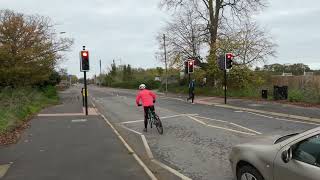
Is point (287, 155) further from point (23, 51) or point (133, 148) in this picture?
point (23, 51)

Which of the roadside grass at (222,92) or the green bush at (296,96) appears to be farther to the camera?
the roadside grass at (222,92)

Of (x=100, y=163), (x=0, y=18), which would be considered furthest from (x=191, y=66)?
(x=100, y=163)

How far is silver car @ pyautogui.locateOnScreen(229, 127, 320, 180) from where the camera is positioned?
568 cm

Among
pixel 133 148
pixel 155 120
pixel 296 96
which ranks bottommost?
pixel 133 148

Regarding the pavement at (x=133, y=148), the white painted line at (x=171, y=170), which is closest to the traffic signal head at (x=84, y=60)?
the pavement at (x=133, y=148)

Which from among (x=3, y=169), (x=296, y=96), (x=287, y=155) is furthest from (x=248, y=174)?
(x=296, y=96)

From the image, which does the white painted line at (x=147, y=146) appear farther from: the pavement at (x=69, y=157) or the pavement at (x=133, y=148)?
the pavement at (x=69, y=157)

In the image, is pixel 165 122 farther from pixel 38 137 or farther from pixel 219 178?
pixel 219 178

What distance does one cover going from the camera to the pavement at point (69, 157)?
9.61 metres

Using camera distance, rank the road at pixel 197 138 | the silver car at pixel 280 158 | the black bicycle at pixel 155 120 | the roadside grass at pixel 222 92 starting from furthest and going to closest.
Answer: the roadside grass at pixel 222 92, the black bicycle at pixel 155 120, the road at pixel 197 138, the silver car at pixel 280 158

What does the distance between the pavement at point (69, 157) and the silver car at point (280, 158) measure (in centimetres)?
268

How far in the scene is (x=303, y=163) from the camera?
5727 millimetres

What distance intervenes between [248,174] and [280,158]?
93 cm

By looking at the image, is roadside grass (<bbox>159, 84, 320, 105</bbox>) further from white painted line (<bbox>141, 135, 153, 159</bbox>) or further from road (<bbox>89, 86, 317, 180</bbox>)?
white painted line (<bbox>141, 135, 153, 159</bbox>)
